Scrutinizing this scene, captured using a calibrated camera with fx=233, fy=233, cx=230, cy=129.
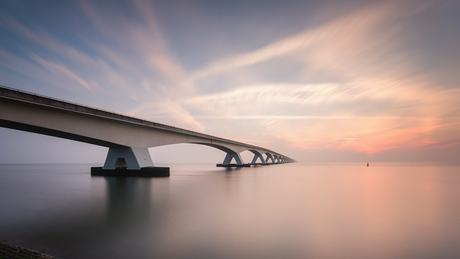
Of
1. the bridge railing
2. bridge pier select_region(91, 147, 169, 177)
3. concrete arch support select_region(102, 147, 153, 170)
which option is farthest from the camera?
concrete arch support select_region(102, 147, 153, 170)

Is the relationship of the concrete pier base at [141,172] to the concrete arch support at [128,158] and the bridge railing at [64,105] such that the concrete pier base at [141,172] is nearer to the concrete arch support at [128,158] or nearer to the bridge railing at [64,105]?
the concrete arch support at [128,158]

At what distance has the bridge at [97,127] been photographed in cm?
1803

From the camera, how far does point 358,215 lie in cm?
911

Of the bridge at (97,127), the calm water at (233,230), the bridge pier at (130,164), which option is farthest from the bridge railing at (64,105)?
the calm water at (233,230)

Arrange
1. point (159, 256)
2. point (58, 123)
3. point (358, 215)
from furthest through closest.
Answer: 1. point (58, 123)
2. point (358, 215)
3. point (159, 256)

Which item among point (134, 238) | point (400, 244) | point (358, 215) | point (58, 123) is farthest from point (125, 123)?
point (400, 244)

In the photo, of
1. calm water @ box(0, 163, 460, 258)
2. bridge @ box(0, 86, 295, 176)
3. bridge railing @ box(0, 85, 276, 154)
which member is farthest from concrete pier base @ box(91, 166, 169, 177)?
calm water @ box(0, 163, 460, 258)

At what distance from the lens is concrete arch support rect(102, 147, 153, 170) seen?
91.8ft

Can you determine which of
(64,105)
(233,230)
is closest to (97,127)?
(64,105)

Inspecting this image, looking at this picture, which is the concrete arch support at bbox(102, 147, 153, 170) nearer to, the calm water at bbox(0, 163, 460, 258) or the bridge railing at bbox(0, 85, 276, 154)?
the bridge railing at bbox(0, 85, 276, 154)

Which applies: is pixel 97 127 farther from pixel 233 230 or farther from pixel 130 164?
pixel 233 230

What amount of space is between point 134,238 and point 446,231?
9313mm

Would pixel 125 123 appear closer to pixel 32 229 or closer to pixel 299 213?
pixel 32 229

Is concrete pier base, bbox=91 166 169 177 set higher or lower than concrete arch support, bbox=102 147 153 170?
lower
